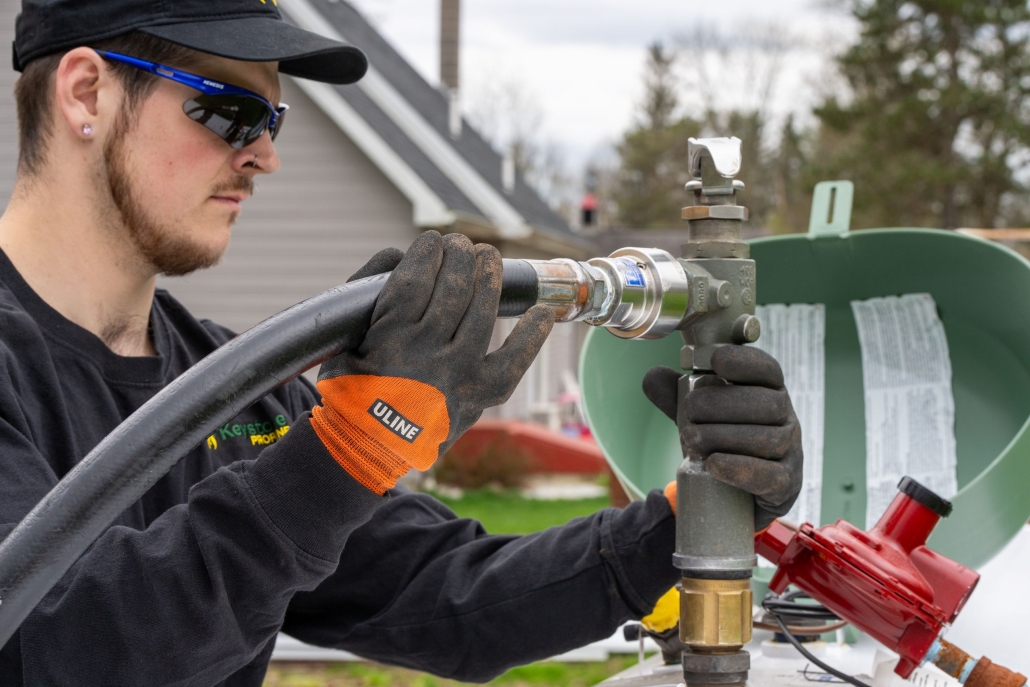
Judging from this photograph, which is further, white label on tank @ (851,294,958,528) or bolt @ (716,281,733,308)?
white label on tank @ (851,294,958,528)

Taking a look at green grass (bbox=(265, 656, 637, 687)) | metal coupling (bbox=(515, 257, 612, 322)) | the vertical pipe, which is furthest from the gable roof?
metal coupling (bbox=(515, 257, 612, 322))

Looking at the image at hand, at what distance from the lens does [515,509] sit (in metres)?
10.2

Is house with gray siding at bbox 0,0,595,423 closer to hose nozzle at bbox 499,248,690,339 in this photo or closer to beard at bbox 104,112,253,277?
beard at bbox 104,112,253,277

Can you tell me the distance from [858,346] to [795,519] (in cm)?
42

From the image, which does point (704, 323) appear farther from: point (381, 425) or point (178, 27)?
point (178, 27)

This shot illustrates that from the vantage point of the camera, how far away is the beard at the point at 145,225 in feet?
5.62

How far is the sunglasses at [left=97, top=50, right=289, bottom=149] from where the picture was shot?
1.64 m

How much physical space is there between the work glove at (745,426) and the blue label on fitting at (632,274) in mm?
152

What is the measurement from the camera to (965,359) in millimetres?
2045

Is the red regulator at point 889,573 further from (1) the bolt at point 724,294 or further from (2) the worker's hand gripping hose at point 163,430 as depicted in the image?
(2) the worker's hand gripping hose at point 163,430

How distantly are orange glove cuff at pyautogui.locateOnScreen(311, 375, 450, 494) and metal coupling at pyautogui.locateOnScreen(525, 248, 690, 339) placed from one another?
0.20m

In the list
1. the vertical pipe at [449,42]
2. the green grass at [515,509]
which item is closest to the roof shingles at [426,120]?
the vertical pipe at [449,42]

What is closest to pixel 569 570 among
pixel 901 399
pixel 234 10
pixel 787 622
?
pixel 787 622

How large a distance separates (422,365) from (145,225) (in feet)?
2.85
